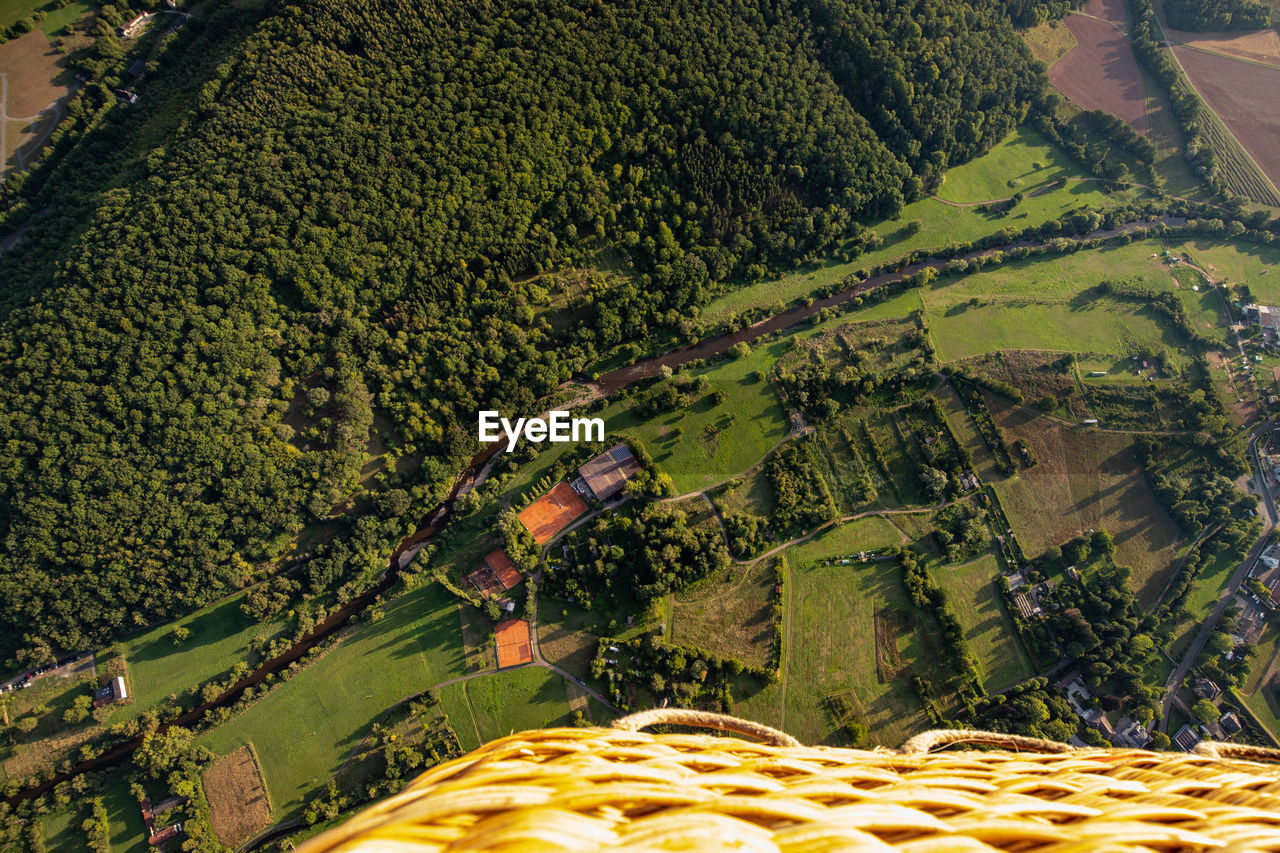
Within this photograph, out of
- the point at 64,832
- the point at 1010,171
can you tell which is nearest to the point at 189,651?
the point at 64,832

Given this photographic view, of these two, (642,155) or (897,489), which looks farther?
(642,155)

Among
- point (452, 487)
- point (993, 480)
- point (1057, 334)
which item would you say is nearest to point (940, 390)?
point (993, 480)

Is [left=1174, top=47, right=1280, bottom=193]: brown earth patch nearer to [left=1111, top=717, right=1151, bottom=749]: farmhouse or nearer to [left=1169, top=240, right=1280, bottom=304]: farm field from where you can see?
[left=1169, top=240, right=1280, bottom=304]: farm field

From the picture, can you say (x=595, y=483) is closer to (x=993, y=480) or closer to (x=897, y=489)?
(x=897, y=489)

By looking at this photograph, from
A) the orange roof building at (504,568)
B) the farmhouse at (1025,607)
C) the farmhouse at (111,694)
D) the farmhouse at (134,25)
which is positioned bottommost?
the farmhouse at (1025,607)

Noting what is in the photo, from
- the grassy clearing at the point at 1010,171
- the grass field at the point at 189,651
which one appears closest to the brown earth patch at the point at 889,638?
the grassy clearing at the point at 1010,171

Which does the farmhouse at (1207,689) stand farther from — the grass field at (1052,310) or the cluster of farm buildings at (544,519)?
the cluster of farm buildings at (544,519)

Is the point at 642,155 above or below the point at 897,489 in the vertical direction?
above
